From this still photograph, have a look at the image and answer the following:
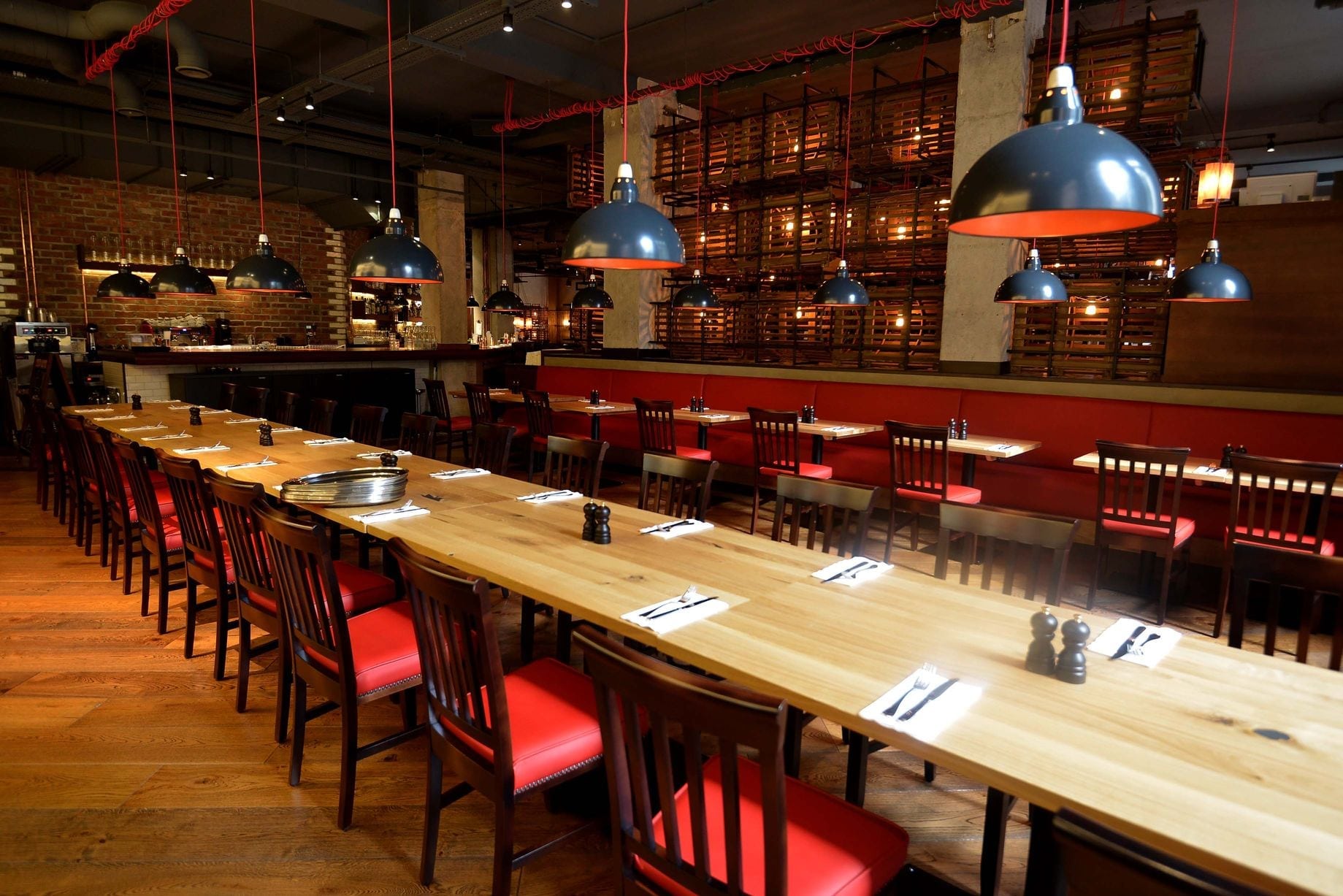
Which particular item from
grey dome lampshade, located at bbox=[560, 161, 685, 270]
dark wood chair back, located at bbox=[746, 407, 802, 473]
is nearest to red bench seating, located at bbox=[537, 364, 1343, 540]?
dark wood chair back, located at bbox=[746, 407, 802, 473]

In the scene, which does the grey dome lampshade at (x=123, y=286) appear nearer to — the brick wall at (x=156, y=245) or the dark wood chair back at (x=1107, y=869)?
the brick wall at (x=156, y=245)

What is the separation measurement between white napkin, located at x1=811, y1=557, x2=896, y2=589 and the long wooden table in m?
0.05

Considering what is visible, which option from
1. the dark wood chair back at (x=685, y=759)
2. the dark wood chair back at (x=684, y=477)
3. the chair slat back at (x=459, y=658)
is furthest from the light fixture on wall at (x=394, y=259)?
the dark wood chair back at (x=685, y=759)

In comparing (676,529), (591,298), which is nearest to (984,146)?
(591,298)

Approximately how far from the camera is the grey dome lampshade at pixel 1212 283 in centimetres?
408

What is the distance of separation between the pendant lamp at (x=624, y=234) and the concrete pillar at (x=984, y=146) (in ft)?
13.5

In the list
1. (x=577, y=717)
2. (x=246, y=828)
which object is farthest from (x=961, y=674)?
(x=246, y=828)

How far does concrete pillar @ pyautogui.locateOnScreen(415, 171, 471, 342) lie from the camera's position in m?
11.2

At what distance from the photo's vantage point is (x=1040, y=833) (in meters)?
1.34

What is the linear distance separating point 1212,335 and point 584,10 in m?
5.91

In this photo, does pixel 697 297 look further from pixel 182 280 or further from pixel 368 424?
pixel 182 280

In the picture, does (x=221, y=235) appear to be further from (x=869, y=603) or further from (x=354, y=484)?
(x=869, y=603)

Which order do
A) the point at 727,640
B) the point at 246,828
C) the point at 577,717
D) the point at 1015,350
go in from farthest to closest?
the point at 1015,350
the point at 246,828
the point at 577,717
the point at 727,640

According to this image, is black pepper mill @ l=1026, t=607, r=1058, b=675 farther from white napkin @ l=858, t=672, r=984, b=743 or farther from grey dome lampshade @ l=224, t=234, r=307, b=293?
grey dome lampshade @ l=224, t=234, r=307, b=293
